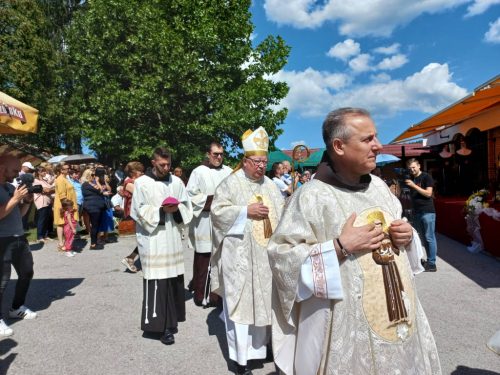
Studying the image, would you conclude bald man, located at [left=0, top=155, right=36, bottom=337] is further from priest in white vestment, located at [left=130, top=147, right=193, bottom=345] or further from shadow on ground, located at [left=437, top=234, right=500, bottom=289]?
shadow on ground, located at [left=437, top=234, right=500, bottom=289]

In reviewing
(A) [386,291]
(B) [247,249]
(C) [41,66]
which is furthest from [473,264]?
(C) [41,66]

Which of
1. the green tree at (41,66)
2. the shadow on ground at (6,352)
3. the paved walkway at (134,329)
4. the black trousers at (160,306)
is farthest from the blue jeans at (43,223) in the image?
the green tree at (41,66)

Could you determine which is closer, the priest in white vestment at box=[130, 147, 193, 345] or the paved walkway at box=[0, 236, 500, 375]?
the paved walkway at box=[0, 236, 500, 375]

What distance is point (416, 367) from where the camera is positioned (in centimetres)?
180

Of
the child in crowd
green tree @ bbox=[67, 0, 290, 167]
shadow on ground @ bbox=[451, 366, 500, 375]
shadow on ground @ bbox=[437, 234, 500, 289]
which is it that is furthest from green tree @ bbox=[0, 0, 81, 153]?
shadow on ground @ bbox=[451, 366, 500, 375]

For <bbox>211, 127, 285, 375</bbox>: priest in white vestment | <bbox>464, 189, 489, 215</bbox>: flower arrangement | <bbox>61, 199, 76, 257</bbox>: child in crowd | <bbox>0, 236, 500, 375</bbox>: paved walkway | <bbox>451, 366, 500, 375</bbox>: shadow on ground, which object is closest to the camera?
<bbox>451, 366, 500, 375</bbox>: shadow on ground

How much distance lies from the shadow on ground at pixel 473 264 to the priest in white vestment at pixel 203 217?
412 centimetres

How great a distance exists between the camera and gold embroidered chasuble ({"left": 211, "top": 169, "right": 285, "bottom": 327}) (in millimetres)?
3436

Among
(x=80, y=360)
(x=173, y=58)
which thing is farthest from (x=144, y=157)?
(x=80, y=360)

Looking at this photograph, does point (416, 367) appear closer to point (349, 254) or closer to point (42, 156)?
point (349, 254)

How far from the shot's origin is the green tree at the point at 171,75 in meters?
16.5

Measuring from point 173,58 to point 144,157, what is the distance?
223 inches

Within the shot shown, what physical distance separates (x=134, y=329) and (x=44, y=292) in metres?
2.41

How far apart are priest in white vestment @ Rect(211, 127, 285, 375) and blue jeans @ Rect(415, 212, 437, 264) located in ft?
13.1
